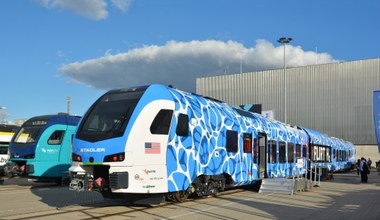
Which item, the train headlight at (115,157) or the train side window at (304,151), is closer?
the train headlight at (115,157)

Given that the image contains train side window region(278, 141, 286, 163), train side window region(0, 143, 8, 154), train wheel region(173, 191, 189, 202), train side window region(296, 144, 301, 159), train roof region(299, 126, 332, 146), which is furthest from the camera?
train roof region(299, 126, 332, 146)

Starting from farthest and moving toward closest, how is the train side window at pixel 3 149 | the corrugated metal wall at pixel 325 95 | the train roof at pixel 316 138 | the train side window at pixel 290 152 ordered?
the corrugated metal wall at pixel 325 95
the train roof at pixel 316 138
the train side window at pixel 3 149
the train side window at pixel 290 152

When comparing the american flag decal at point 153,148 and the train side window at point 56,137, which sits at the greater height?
the train side window at point 56,137

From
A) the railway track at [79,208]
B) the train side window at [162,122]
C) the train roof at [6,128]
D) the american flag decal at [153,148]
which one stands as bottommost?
the railway track at [79,208]

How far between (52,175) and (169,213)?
931cm

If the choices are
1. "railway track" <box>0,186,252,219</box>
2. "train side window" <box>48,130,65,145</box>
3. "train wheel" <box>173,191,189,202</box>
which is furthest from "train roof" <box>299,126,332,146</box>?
"train wheel" <box>173,191,189,202</box>

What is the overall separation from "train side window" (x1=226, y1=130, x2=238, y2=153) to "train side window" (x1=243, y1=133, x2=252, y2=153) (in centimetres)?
78

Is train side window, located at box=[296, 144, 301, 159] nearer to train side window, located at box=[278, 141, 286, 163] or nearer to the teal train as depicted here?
train side window, located at box=[278, 141, 286, 163]

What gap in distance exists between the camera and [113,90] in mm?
12742

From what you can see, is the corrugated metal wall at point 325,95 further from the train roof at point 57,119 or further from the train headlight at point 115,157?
the train headlight at point 115,157

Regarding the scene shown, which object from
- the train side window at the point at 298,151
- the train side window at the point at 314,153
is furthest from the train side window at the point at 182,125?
the train side window at the point at 314,153

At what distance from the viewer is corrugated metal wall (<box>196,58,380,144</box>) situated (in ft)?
183

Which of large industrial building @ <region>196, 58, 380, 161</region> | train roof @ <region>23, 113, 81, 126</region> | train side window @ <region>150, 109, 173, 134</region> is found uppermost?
large industrial building @ <region>196, 58, 380, 161</region>

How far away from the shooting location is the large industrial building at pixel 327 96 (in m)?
55.7
